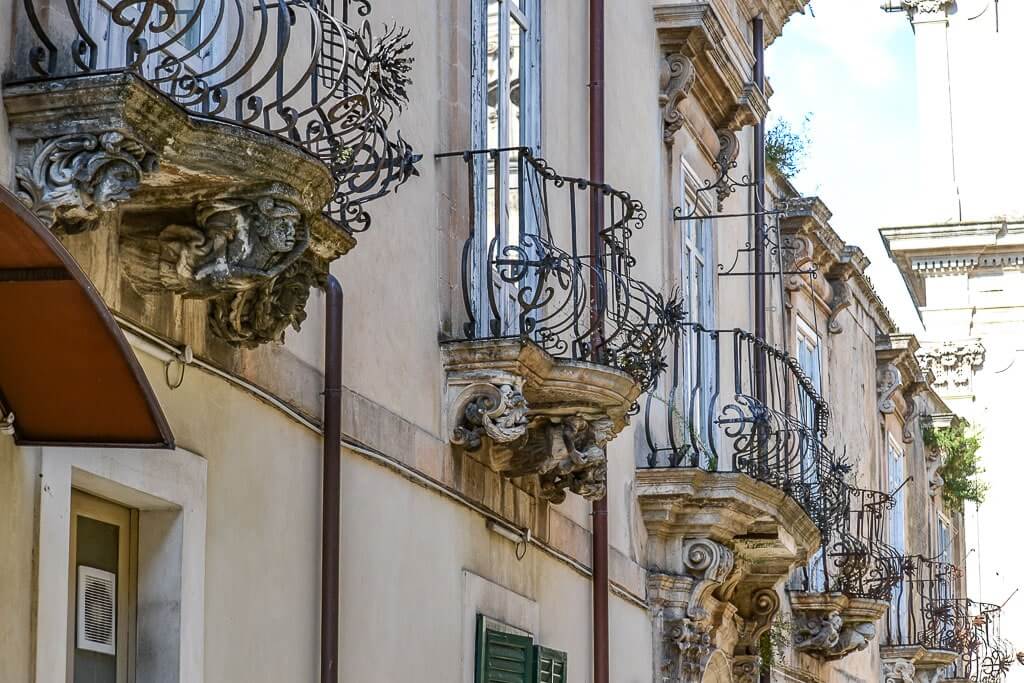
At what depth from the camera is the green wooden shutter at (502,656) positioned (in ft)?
34.8

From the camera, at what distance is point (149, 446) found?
21.5 ft

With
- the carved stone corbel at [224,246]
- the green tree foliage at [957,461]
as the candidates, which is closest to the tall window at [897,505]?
the green tree foliage at [957,461]

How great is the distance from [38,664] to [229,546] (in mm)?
1555

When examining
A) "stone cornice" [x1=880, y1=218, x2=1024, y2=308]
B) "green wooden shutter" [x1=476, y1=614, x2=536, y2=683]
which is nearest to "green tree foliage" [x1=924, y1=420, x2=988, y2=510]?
"stone cornice" [x1=880, y1=218, x2=1024, y2=308]

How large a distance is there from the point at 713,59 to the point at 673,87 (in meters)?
0.63

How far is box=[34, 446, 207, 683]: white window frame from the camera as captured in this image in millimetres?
6438

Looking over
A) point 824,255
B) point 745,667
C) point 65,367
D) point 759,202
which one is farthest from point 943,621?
point 65,367

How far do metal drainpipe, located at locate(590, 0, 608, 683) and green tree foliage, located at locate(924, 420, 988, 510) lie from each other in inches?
698

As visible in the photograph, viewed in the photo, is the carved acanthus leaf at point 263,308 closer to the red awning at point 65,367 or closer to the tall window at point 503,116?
the red awning at point 65,367

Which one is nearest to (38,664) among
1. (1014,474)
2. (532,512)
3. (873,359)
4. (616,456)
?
(532,512)

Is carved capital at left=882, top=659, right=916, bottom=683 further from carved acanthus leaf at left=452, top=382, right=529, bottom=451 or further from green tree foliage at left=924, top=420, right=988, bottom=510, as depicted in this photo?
carved acanthus leaf at left=452, top=382, right=529, bottom=451

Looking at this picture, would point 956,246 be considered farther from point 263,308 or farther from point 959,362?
point 263,308

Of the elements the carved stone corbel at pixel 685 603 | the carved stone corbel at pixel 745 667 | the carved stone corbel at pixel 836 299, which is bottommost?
the carved stone corbel at pixel 745 667

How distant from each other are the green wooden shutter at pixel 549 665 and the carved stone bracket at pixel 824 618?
8.65 m
